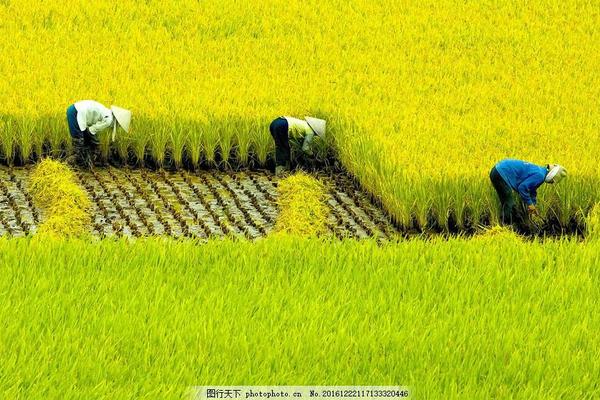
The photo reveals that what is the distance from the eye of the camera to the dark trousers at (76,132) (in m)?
8.20

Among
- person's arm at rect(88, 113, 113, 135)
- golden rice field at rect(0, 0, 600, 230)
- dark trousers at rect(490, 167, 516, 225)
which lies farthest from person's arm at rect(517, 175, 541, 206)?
person's arm at rect(88, 113, 113, 135)

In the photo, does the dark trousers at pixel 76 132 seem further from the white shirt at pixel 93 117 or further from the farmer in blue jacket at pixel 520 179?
the farmer in blue jacket at pixel 520 179

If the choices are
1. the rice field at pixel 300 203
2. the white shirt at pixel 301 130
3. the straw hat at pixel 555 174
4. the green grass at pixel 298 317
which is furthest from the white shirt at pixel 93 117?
the straw hat at pixel 555 174

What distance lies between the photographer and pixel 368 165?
8117 mm

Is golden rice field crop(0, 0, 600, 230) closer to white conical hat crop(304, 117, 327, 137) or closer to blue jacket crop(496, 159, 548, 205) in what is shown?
white conical hat crop(304, 117, 327, 137)

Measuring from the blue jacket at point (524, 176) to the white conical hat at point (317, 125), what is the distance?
1.64 m

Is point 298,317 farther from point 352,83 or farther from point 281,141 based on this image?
point 352,83

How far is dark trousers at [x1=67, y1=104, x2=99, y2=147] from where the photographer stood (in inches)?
323

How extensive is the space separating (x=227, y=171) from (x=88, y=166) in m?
0.97

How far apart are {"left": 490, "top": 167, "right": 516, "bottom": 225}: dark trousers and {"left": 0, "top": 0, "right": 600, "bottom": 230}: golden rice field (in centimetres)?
16

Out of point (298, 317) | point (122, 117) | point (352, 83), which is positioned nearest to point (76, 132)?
point (122, 117)

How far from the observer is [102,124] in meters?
8.10

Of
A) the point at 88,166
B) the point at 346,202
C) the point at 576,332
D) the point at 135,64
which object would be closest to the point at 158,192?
the point at 88,166

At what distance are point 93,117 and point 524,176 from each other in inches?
116
